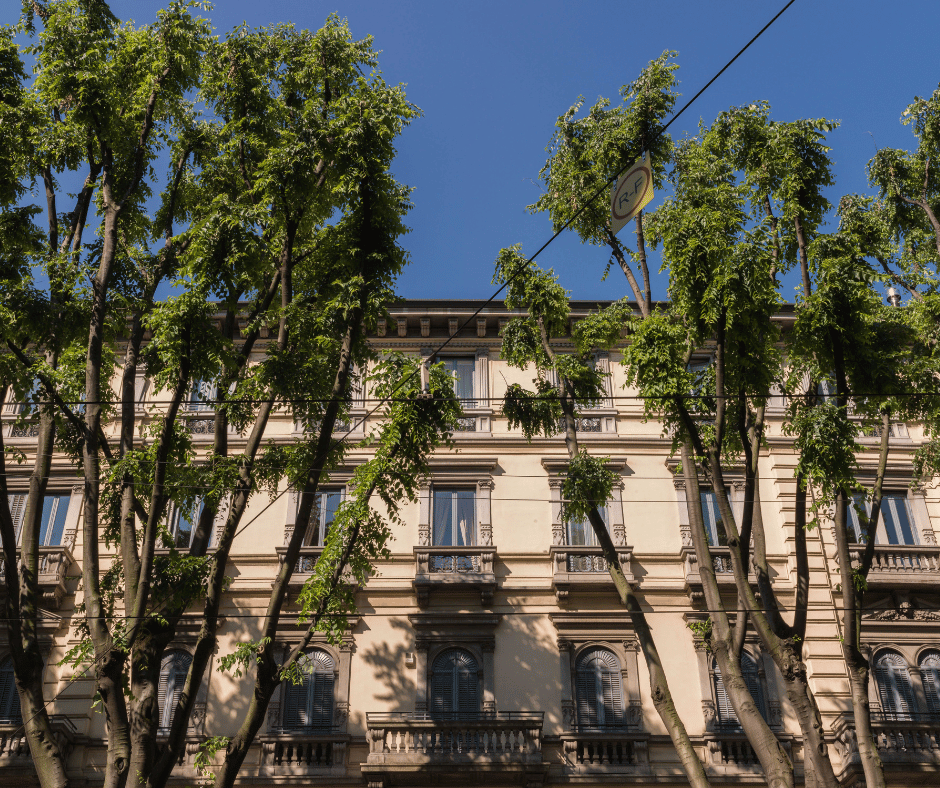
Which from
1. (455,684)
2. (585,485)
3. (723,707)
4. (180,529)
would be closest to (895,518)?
(723,707)

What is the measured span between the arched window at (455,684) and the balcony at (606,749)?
187cm

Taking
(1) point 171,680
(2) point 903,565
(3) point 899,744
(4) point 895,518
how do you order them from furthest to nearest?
(4) point 895,518
(2) point 903,565
(1) point 171,680
(3) point 899,744

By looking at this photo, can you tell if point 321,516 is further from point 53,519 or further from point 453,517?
point 53,519

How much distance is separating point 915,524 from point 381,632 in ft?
37.5

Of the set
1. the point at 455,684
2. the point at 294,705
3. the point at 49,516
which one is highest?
the point at 49,516

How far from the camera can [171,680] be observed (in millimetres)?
17828

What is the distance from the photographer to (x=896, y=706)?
1767cm

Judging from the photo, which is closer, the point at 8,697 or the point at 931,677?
the point at 8,697

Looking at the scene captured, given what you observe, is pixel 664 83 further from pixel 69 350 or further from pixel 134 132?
pixel 69 350

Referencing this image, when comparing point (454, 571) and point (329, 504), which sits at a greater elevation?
point (329, 504)

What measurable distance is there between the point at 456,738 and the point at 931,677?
30.6ft

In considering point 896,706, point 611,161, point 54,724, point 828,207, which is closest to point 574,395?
point 611,161

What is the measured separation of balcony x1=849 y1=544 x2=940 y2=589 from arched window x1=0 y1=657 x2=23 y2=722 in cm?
1624

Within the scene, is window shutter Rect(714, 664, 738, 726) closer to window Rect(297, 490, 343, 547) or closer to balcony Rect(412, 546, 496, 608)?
balcony Rect(412, 546, 496, 608)
